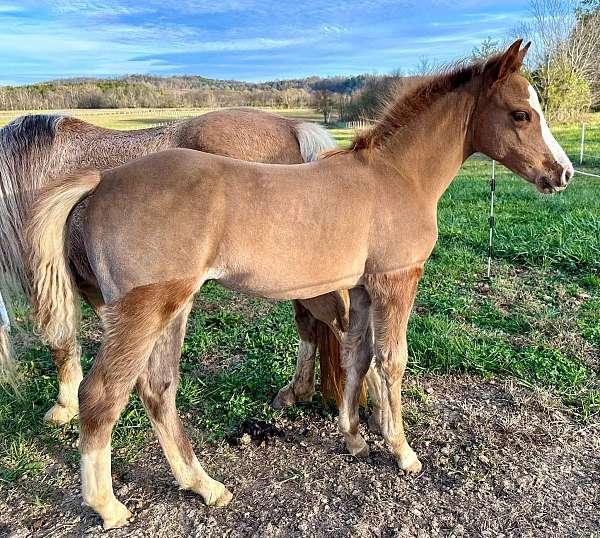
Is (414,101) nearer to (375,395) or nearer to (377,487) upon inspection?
(375,395)

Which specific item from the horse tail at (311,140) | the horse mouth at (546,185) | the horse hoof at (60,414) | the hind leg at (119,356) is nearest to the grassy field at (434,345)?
the horse hoof at (60,414)

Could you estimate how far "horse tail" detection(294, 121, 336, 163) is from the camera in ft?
9.99

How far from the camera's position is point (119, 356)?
2.00 meters

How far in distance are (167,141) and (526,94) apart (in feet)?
7.06

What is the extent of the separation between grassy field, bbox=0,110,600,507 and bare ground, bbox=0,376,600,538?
0.13m

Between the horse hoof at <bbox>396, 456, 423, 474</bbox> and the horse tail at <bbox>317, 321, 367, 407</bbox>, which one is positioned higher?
the horse tail at <bbox>317, 321, 367, 407</bbox>

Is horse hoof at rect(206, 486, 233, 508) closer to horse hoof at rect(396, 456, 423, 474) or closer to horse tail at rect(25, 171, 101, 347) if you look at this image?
horse hoof at rect(396, 456, 423, 474)

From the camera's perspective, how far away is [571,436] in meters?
2.74

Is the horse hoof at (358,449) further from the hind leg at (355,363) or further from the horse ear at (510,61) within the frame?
the horse ear at (510,61)

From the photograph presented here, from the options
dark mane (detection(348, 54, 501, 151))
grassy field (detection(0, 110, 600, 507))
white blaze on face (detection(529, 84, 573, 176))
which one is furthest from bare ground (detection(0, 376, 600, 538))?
dark mane (detection(348, 54, 501, 151))

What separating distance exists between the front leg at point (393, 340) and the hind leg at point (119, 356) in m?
0.91

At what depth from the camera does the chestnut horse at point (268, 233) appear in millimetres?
1924

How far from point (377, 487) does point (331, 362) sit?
0.79 meters

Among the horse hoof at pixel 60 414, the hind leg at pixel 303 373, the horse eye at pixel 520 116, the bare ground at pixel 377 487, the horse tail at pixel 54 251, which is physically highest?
the horse eye at pixel 520 116
